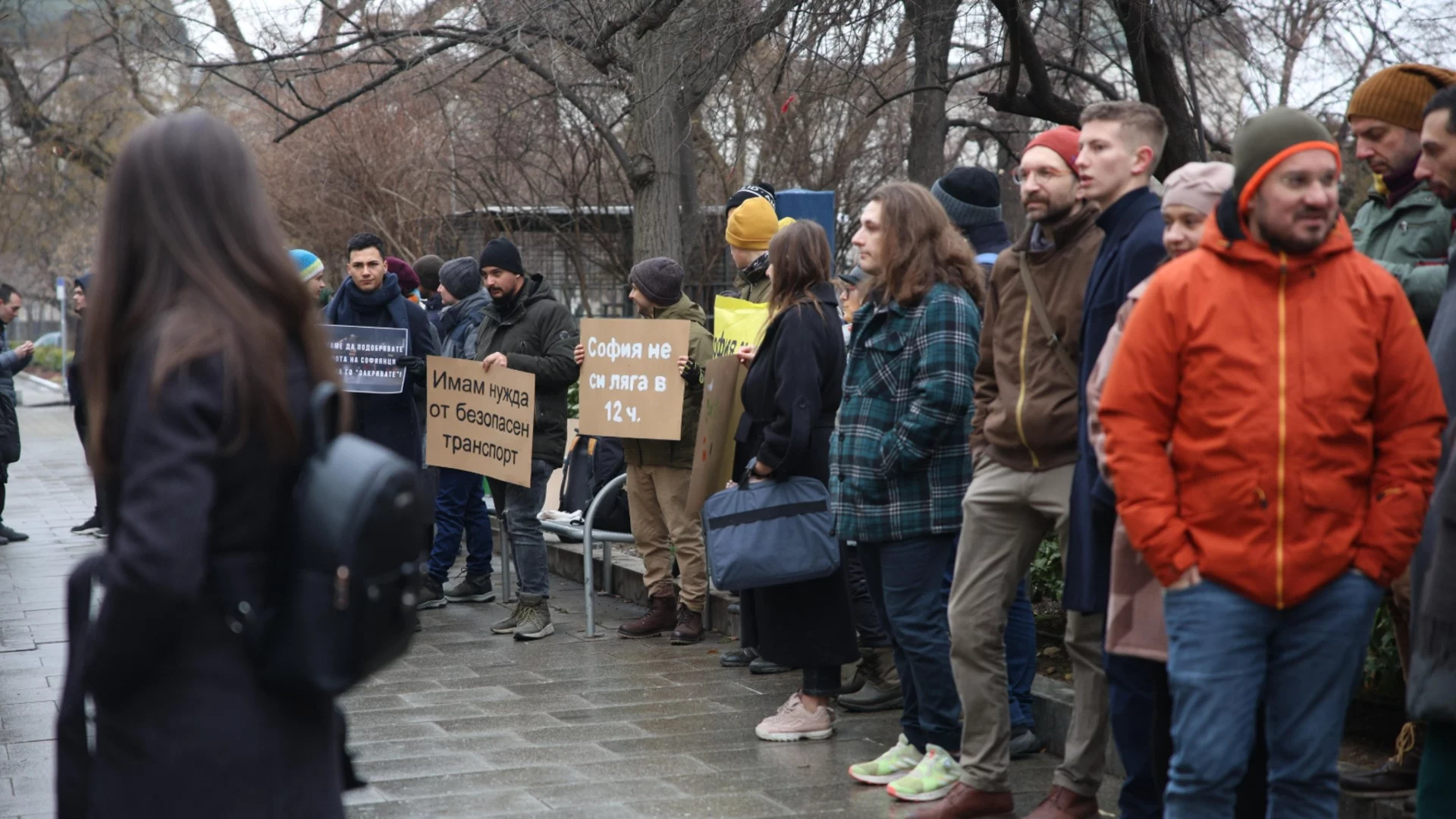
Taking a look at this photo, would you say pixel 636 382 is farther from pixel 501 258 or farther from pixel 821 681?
pixel 821 681

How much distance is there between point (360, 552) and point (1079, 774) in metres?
2.83

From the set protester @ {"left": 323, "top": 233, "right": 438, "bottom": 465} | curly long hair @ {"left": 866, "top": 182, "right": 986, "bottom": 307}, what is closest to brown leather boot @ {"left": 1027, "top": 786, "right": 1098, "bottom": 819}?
curly long hair @ {"left": 866, "top": 182, "right": 986, "bottom": 307}

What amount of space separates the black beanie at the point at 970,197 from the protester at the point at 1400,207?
1631 mm

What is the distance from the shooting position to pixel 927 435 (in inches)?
195

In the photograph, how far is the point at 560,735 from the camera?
602 cm

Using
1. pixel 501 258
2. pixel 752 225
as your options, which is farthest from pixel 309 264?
pixel 752 225

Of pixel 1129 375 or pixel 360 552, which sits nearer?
pixel 360 552

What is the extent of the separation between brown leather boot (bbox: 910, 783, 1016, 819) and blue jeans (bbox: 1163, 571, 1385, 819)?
141 cm

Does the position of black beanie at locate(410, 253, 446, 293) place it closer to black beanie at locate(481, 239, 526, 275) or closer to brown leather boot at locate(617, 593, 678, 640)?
black beanie at locate(481, 239, 526, 275)

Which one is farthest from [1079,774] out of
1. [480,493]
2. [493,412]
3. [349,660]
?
[480,493]

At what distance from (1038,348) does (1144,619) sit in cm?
105

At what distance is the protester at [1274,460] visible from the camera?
10.6 ft

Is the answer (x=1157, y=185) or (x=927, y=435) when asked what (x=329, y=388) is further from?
(x=1157, y=185)

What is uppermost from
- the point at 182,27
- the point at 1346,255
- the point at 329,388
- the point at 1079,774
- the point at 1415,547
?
→ the point at 182,27
